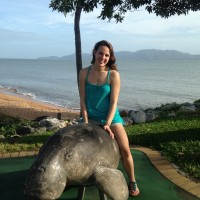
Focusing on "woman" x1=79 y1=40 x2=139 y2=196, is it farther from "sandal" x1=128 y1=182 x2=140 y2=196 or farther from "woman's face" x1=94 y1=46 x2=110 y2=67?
"sandal" x1=128 y1=182 x2=140 y2=196

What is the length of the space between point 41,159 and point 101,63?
1.46 m

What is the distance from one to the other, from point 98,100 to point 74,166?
1.04 meters

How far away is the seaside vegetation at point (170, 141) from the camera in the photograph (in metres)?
6.66

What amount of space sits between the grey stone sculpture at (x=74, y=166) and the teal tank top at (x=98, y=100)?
0.33 meters

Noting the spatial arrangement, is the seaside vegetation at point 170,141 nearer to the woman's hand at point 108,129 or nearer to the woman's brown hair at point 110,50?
the woman's hand at point 108,129

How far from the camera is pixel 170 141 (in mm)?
A: 8031

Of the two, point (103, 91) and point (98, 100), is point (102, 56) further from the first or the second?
point (98, 100)

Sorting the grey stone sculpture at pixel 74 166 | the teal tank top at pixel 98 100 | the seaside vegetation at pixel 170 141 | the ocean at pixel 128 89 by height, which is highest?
the teal tank top at pixel 98 100

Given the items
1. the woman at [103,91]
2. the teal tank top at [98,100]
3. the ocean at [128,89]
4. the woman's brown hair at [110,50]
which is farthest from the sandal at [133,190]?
the ocean at [128,89]

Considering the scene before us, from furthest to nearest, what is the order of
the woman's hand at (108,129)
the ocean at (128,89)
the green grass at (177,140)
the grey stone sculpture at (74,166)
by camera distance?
the ocean at (128,89), the green grass at (177,140), the woman's hand at (108,129), the grey stone sculpture at (74,166)

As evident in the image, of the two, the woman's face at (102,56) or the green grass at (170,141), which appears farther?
the green grass at (170,141)

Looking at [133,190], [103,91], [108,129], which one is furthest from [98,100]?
[133,190]

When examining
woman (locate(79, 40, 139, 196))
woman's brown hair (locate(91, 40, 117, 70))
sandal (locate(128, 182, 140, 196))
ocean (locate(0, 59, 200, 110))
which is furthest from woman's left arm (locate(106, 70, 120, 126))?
ocean (locate(0, 59, 200, 110))

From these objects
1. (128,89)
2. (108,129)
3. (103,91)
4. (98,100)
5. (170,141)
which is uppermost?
(103,91)
